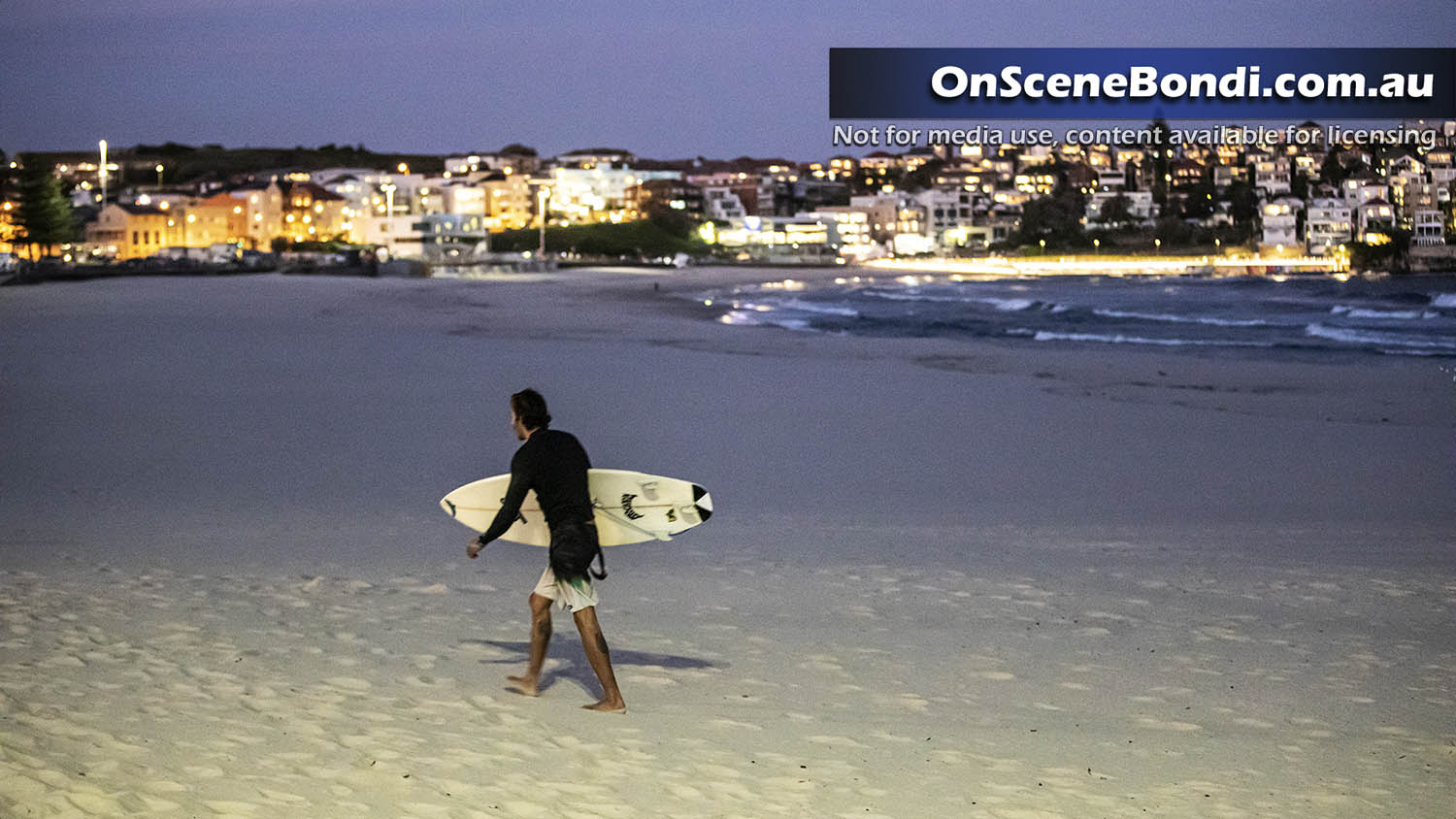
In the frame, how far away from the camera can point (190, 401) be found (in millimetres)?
14883

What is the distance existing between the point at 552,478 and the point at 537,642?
2.21ft

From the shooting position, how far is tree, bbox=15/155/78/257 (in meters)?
76.5

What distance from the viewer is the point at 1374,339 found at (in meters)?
30.7

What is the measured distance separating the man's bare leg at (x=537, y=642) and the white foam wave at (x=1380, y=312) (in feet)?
129

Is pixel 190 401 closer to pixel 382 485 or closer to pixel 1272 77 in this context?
pixel 382 485

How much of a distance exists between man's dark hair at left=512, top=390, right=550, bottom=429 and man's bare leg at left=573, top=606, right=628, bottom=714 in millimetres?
720

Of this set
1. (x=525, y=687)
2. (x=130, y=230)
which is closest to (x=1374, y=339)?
(x=525, y=687)

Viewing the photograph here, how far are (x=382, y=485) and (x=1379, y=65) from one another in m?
20.2

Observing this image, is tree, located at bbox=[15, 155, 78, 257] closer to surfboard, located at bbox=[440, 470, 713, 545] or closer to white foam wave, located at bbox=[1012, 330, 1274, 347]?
white foam wave, located at bbox=[1012, 330, 1274, 347]

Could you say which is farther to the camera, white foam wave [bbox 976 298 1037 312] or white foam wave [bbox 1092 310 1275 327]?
white foam wave [bbox 976 298 1037 312]

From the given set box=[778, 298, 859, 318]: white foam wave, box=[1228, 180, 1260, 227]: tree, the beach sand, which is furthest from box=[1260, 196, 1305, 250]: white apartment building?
the beach sand

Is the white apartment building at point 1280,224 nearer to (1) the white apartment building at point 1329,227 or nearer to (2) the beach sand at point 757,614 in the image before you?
(1) the white apartment building at point 1329,227

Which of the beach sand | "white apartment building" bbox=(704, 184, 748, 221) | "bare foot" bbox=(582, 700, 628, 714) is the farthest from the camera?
"white apartment building" bbox=(704, 184, 748, 221)

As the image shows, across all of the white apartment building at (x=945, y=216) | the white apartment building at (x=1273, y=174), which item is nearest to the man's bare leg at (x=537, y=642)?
the white apartment building at (x=945, y=216)
